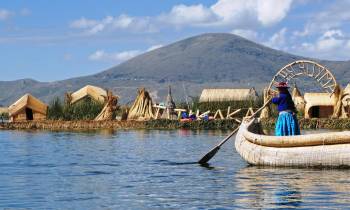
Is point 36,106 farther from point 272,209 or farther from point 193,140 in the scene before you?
point 272,209

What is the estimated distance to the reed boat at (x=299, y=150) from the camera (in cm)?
1564

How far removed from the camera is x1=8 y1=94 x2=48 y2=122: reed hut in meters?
46.0

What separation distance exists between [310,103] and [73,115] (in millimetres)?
11924

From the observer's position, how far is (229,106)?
140 ft

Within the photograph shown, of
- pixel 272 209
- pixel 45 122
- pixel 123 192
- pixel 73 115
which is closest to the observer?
pixel 272 209

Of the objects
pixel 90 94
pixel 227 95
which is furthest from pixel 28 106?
pixel 227 95

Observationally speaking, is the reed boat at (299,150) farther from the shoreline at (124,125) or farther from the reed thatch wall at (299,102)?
the reed thatch wall at (299,102)

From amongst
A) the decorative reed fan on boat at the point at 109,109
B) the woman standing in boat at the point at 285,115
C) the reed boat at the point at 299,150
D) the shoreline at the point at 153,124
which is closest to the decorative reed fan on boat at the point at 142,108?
the decorative reed fan on boat at the point at 109,109

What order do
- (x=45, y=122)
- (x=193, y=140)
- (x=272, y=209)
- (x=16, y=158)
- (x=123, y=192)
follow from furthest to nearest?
(x=45, y=122) → (x=193, y=140) → (x=16, y=158) → (x=123, y=192) → (x=272, y=209)

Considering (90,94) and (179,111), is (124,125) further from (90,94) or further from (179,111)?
(90,94)

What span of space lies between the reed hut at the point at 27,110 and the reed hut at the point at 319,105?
13.8 m

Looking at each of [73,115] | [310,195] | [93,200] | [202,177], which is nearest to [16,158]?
[202,177]

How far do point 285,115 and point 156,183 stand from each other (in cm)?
396

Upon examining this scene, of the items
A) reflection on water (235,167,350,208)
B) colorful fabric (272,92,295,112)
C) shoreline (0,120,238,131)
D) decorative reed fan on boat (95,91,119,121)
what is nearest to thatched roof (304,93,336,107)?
shoreline (0,120,238,131)
